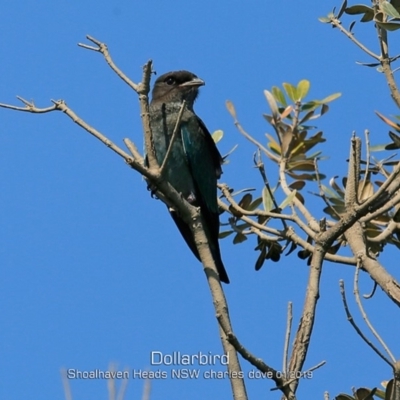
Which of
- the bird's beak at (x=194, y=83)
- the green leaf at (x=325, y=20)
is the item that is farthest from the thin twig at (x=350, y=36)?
the bird's beak at (x=194, y=83)

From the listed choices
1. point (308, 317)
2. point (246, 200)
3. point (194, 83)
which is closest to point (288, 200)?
point (246, 200)

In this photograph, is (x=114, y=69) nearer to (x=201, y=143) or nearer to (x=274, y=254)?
(x=274, y=254)

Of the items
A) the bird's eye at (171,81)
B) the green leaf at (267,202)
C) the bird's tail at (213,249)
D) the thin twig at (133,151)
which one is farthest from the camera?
the bird's eye at (171,81)

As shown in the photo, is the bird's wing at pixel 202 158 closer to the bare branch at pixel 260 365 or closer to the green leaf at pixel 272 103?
the green leaf at pixel 272 103

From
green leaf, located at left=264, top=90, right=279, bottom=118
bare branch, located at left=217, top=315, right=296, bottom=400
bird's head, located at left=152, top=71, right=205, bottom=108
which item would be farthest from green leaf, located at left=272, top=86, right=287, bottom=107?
bare branch, located at left=217, top=315, right=296, bottom=400

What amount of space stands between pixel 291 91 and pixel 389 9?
104 cm

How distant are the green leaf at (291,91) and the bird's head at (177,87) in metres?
1.65

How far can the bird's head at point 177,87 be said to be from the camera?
24.9 ft

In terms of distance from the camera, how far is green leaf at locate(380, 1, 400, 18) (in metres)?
5.13

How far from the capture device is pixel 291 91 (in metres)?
6.01

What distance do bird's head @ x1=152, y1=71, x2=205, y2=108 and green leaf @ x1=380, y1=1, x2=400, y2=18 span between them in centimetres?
263

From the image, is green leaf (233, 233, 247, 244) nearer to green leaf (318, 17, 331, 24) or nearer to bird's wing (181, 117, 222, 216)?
bird's wing (181, 117, 222, 216)

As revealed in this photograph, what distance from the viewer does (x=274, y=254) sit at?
5.89 metres

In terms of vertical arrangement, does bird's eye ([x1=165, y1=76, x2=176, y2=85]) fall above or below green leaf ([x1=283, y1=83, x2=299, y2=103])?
above
